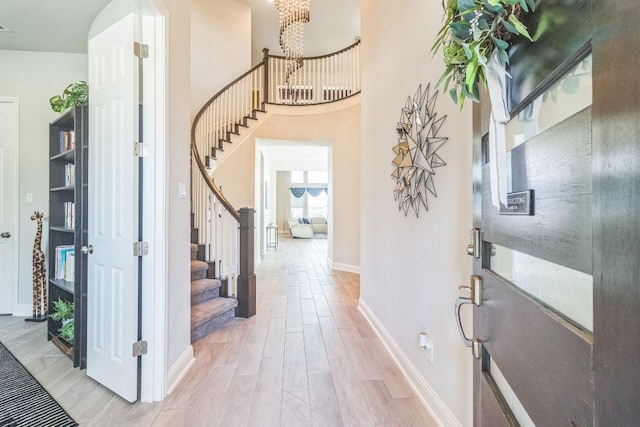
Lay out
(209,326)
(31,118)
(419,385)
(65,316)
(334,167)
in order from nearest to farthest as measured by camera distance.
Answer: (419,385) < (65,316) < (209,326) < (31,118) < (334,167)

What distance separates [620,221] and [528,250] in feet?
0.86

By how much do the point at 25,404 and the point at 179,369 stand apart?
2.87 feet

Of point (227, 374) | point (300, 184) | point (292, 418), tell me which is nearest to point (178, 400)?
point (227, 374)

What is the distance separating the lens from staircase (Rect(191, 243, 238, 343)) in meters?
2.89

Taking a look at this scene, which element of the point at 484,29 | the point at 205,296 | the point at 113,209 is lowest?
the point at 205,296

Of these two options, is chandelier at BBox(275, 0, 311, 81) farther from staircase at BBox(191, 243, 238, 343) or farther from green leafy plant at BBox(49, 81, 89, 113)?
staircase at BBox(191, 243, 238, 343)

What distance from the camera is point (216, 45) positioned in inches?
234

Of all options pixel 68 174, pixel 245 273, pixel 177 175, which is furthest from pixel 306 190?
pixel 177 175

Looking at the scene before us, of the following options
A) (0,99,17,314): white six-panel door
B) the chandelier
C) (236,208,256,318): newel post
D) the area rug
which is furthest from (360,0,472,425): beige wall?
(0,99,17,314): white six-panel door

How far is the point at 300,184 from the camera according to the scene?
14.4 metres

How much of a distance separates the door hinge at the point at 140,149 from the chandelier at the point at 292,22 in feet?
11.9

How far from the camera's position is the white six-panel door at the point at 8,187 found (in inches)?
136

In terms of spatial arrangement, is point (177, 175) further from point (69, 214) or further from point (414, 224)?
point (414, 224)

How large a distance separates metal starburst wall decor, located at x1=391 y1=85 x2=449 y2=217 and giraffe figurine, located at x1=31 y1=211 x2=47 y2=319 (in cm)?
360
